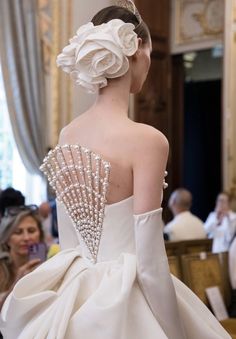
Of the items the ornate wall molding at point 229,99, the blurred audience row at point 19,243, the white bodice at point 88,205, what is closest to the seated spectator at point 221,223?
the ornate wall molding at point 229,99

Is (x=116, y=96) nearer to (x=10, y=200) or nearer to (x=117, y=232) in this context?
(x=117, y=232)

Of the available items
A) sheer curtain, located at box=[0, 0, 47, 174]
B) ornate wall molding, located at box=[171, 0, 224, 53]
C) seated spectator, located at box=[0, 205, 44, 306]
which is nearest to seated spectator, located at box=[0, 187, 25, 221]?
seated spectator, located at box=[0, 205, 44, 306]

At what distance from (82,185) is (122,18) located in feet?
1.75

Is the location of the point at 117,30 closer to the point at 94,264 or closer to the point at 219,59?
the point at 94,264

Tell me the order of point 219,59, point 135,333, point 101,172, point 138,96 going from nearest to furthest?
point 135,333, point 101,172, point 138,96, point 219,59

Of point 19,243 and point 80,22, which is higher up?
point 80,22

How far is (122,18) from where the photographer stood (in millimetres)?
2016

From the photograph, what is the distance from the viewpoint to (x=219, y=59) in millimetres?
10039

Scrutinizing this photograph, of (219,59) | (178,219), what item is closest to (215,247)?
(178,219)

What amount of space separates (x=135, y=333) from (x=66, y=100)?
5.28 meters

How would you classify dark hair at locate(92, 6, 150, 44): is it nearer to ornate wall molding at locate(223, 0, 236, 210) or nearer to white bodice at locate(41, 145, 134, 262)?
white bodice at locate(41, 145, 134, 262)

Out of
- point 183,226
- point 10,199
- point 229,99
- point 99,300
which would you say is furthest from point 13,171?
point 99,300

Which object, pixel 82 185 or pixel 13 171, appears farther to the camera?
pixel 13 171

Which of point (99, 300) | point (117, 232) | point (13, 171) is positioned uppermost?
point (117, 232)
